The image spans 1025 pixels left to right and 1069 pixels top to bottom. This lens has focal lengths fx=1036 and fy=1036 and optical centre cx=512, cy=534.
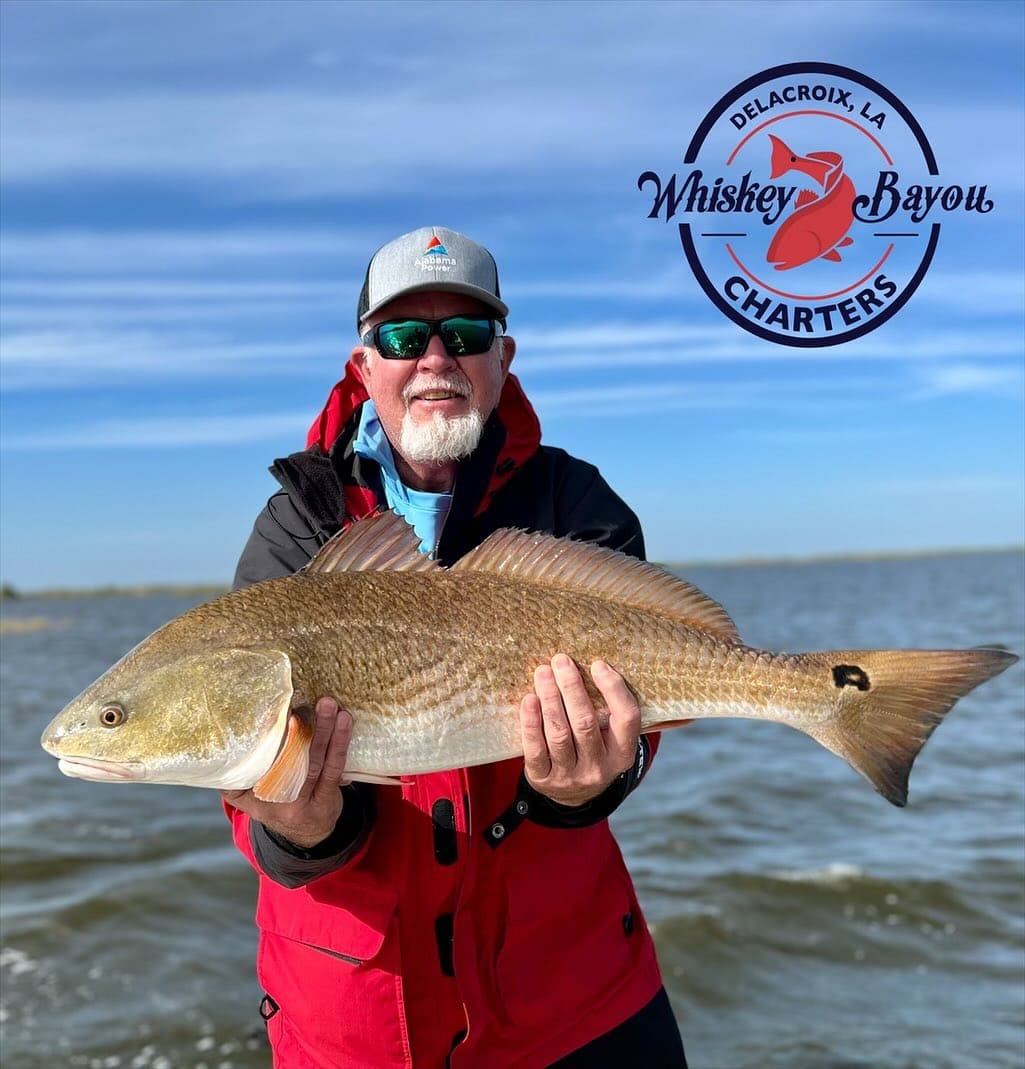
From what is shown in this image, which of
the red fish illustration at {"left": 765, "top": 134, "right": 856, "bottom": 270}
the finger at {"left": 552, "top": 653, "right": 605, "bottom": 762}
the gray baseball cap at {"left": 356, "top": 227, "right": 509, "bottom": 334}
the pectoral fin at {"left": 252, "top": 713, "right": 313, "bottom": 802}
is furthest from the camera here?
the red fish illustration at {"left": 765, "top": 134, "right": 856, "bottom": 270}

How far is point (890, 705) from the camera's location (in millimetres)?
3457

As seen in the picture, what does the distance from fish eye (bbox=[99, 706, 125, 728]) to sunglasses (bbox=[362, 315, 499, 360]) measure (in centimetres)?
171

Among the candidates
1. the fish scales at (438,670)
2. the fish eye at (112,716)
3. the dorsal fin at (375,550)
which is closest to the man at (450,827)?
the fish scales at (438,670)

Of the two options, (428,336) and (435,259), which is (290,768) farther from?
(435,259)

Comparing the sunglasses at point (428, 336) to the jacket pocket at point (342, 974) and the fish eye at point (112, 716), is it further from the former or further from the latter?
the jacket pocket at point (342, 974)

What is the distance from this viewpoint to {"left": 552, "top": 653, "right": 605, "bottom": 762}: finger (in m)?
3.33

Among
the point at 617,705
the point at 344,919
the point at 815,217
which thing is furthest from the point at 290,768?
→ the point at 815,217

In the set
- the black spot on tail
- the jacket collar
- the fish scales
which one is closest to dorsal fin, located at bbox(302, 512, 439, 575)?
the fish scales

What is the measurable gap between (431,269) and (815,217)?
19.4ft

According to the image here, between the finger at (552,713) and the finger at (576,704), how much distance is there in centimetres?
2

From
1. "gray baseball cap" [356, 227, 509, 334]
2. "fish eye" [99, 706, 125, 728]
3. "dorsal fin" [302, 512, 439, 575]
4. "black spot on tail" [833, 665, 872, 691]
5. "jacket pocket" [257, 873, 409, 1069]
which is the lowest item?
"jacket pocket" [257, 873, 409, 1069]

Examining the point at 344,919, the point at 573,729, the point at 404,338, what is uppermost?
the point at 404,338

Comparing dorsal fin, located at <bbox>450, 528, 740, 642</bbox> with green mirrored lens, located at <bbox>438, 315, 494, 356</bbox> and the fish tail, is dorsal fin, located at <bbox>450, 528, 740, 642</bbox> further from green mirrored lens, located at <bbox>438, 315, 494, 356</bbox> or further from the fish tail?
green mirrored lens, located at <bbox>438, 315, 494, 356</bbox>

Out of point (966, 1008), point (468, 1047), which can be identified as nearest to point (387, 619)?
point (468, 1047)
